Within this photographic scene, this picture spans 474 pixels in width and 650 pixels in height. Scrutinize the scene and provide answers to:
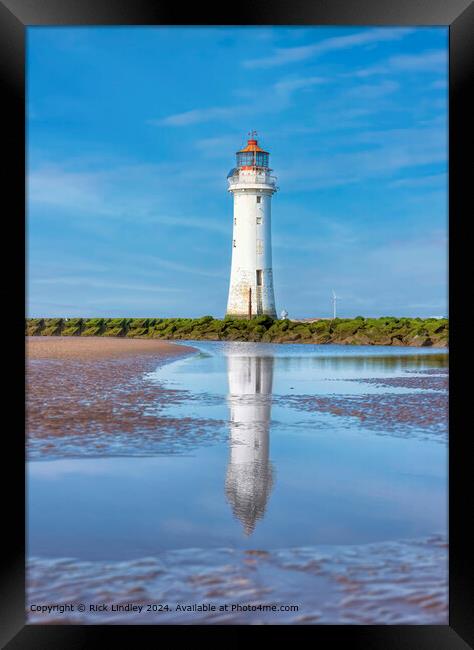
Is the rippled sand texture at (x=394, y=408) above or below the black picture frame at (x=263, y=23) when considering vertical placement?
below

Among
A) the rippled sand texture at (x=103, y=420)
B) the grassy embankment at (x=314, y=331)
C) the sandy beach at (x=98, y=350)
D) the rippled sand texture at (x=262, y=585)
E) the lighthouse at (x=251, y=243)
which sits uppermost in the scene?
the lighthouse at (x=251, y=243)

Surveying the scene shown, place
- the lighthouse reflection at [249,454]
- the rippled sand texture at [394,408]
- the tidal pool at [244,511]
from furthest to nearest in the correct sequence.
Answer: the rippled sand texture at [394,408], the lighthouse reflection at [249,454], the tidal pool at [244,511]

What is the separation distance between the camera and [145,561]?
2.78 meters

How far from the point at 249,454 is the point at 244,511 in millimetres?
1562

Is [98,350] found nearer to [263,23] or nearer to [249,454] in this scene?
[249,454]

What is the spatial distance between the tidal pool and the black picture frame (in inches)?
7.0

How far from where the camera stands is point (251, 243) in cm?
3072

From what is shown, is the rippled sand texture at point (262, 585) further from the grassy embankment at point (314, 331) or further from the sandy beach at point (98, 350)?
the grassy embankment at point (314, 331)

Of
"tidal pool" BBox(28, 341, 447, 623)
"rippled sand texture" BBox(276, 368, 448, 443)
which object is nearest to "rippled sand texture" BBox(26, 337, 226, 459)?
"tidal pool" BBox(28, 341, 447, 623)

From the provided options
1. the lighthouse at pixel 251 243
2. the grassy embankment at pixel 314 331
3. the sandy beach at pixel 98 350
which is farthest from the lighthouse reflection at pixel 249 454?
the lighthouse at pixel 251 243

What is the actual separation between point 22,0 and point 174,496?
106 inches

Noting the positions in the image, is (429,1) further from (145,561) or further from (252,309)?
(252,309)

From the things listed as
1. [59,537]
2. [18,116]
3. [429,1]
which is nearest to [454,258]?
[429,1]

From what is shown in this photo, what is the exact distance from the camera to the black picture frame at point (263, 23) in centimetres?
229
